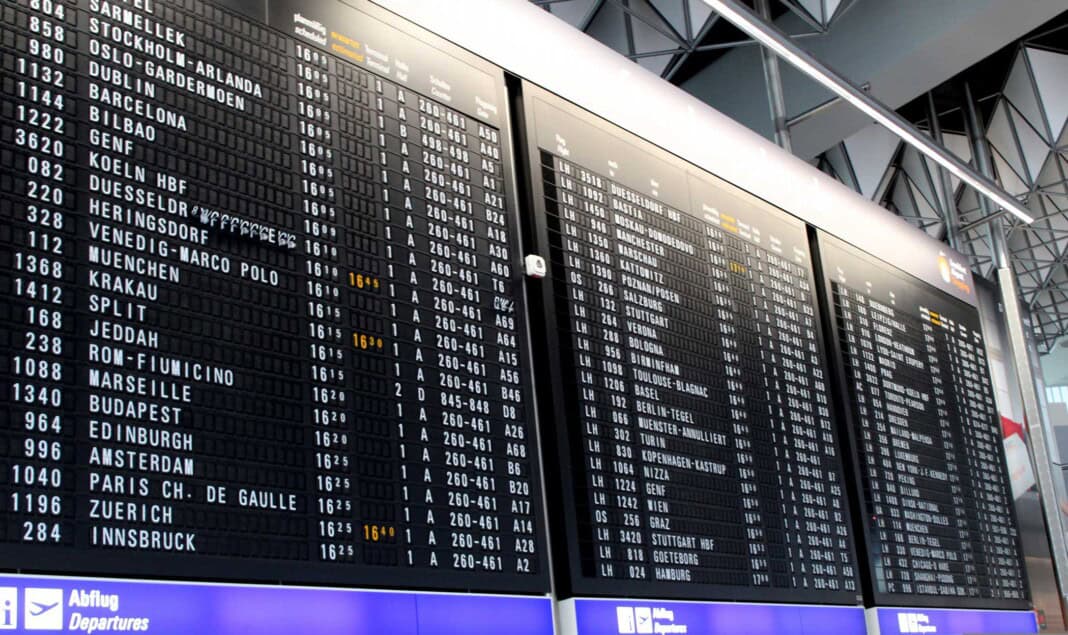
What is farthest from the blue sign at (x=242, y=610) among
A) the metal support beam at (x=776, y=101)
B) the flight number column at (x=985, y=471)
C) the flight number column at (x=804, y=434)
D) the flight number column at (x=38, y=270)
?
the metal support beam at (x=776, y=101)

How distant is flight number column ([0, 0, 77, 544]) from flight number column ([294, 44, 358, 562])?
1096mm

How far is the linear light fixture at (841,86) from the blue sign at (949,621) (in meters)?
3.62

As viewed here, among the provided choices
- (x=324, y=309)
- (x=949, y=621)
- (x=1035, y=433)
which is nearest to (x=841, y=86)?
Answer: (x=949, y=621)

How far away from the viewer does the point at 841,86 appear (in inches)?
356

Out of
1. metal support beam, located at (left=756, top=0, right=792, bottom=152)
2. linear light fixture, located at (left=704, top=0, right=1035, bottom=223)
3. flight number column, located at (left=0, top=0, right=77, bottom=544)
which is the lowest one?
flight number column, located at (left=0, top=0, right=77, bottom=544)

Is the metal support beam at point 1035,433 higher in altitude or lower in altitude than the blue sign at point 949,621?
higher

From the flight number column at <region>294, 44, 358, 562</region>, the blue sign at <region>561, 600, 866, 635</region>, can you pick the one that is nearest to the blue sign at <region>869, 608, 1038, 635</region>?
the blue sign at <region>561, 600, 866, 635</region>

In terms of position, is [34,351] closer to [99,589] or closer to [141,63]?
[99,589]

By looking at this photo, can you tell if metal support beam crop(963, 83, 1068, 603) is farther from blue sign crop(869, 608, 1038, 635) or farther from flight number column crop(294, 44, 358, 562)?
flight number column crop(294, 44, 358, 562)

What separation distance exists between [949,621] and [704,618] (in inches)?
130

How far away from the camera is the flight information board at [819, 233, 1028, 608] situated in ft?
30.0

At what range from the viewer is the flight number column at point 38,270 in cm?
413

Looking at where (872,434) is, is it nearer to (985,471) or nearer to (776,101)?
(985,471)

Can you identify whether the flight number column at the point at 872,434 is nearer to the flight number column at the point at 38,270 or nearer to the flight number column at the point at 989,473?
the flight number column at the point at 989,473
